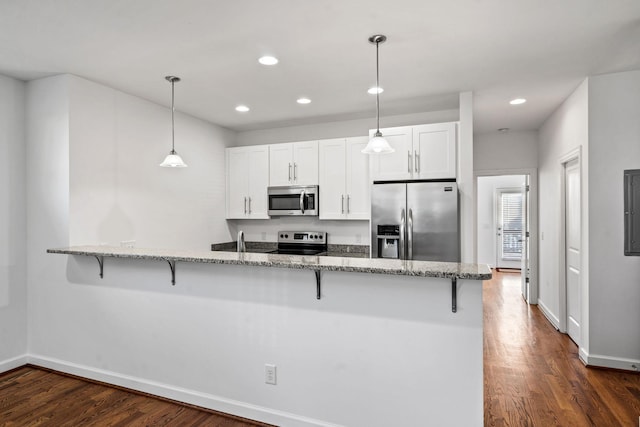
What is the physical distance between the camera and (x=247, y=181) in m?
5.03

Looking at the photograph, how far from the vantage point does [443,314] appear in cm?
202

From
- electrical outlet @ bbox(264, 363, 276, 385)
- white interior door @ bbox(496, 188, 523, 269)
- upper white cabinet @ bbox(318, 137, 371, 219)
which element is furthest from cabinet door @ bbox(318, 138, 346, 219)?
white interior door @ bbox(496, 188, 523, 269)

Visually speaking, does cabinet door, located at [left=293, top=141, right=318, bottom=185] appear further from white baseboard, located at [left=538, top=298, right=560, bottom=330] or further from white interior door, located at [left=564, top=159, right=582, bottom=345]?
white baseboard, located at [left=538, top=298, right=560, bottom=330]

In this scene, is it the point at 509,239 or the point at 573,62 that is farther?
the point at 509,239

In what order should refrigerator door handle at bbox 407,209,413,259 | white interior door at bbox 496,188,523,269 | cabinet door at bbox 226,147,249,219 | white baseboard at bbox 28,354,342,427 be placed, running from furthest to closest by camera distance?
white interior door at bbox 496,188,523,269
cabinet door at bbox 226,147,249,219
refrigerator door handle at bbox 407,209,413,259
white baseboard at bbox 28,354,342,427

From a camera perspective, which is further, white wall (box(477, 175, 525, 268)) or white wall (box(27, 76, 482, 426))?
white wall (box(477, 175, 525, 268))

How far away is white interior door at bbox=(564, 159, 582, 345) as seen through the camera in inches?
154

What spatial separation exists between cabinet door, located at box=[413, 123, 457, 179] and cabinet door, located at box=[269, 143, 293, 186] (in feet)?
5.28

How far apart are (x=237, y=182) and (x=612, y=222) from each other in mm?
4177

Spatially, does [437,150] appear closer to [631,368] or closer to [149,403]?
[631,368]

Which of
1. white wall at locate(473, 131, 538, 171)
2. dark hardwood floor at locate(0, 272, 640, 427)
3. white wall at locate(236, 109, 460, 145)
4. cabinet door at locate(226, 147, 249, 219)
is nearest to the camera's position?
dark hardwood floor at locate(0, 272, 640, 427)

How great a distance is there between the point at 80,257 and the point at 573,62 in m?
4.37

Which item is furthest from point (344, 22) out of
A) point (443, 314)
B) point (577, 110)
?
point (577, 110)

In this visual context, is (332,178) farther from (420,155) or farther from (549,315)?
(549,315)
